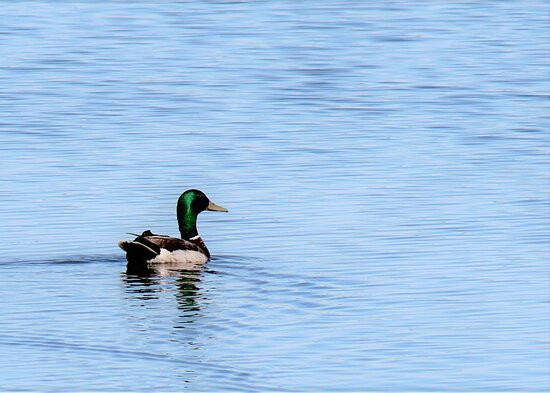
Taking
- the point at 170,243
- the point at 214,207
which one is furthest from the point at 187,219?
the point at 170,243

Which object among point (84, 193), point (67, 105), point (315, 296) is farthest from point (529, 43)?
point (315, 296)

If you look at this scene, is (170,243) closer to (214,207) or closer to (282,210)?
(214,207)

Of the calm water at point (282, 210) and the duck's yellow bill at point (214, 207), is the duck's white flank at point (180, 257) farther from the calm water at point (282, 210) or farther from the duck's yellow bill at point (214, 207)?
the duck's yellow bill at point (214, 207)

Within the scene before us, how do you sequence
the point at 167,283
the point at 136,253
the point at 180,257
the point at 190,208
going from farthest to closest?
the point at 190,208 < the point at 180,257 < the point at 136,253 < the point at 167,283

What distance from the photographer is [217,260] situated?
1617cm

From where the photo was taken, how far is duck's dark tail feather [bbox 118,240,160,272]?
1570cm

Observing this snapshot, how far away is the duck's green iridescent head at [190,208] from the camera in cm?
1727

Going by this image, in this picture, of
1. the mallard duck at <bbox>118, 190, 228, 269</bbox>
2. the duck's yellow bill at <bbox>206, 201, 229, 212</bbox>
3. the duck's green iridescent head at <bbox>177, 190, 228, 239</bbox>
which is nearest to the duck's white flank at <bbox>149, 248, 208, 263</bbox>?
the mallard duck at <bbox>118, 190, 228, 269</bbox>

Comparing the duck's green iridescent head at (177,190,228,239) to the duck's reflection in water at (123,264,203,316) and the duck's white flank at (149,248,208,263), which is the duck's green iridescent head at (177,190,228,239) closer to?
the duck's white flank at (149,248,208,263)

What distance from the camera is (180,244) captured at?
16.3 m

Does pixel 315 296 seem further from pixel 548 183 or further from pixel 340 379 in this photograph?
pixel 548 183

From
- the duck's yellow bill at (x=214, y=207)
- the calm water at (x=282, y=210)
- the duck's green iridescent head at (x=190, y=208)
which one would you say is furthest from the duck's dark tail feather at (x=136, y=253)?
the duck's yellow bill at (x=214, y=207)

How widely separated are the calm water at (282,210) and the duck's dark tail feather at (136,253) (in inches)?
5.9

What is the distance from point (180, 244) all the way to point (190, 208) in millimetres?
1017
